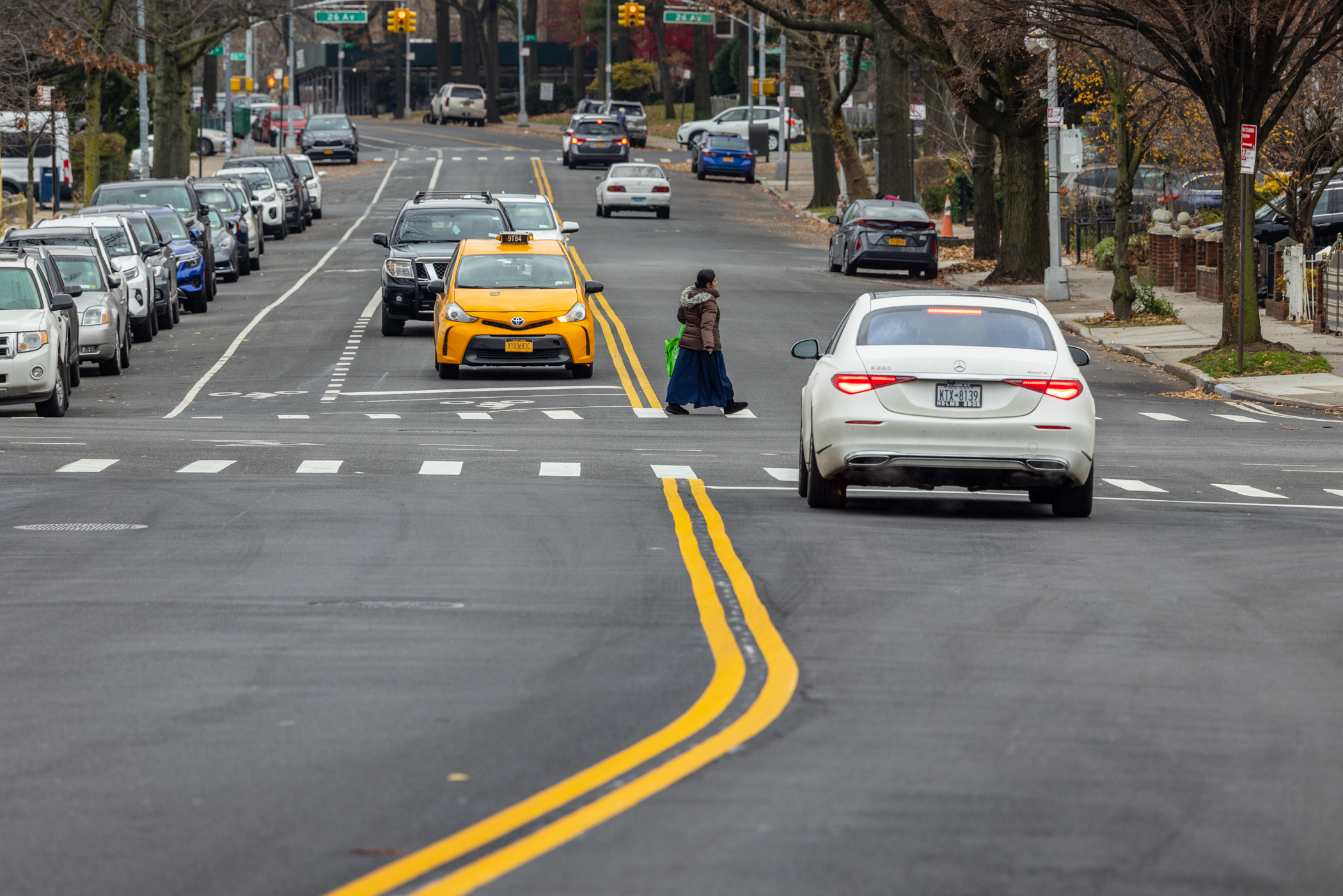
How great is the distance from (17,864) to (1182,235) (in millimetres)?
34637

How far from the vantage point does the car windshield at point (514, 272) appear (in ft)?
81.1

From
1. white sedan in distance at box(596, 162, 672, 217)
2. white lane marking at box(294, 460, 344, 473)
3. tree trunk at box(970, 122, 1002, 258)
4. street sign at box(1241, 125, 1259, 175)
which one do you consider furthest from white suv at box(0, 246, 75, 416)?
white sedan in distance at box(596, 162, 672, 217)

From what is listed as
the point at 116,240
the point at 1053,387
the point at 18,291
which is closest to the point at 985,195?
the point at 116,240

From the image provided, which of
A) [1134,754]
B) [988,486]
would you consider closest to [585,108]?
[988,486]

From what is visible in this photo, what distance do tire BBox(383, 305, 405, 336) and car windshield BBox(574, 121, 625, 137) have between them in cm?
4312

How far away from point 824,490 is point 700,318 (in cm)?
757

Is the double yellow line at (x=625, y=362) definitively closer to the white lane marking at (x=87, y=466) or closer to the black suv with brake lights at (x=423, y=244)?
the black suv with brake lights at (x=423, y=244)

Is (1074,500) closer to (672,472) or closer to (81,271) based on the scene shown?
(672,472)

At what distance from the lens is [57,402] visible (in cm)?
2083

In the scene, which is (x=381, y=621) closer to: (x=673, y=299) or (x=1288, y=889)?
(x=1288, y=889)

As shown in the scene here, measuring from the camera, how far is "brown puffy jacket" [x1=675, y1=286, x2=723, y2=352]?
816 inches

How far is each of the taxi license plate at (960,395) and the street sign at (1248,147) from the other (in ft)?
43.3

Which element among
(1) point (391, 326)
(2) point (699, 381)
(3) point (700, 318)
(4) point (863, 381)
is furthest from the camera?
(1) point (391, 326)

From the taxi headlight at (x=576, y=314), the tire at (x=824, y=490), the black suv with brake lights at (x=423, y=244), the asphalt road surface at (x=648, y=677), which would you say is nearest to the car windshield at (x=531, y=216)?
the black suv with brake lights at (x=423, y=244)
